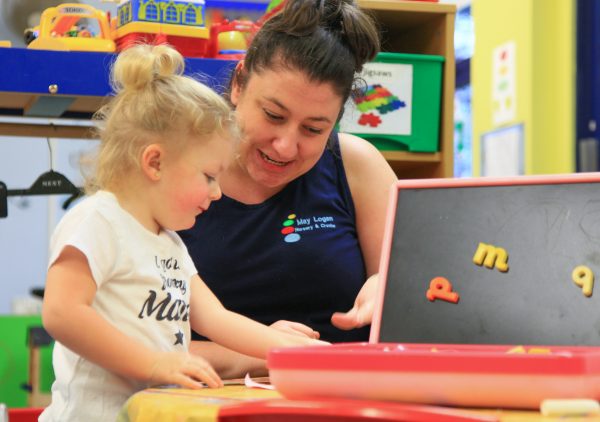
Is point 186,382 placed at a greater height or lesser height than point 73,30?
lesser

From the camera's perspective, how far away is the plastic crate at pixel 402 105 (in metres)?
2.21

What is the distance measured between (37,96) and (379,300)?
1016 mm

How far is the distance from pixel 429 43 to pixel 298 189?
0.90 m

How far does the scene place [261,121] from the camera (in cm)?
137

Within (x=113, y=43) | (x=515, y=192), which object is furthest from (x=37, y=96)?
(x=515, y=192)

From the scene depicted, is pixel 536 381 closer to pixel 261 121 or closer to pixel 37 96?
pixel 261 121

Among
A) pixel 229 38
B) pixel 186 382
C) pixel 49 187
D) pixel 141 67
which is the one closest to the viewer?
pixel 186 382

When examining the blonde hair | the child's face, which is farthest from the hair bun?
the child's face

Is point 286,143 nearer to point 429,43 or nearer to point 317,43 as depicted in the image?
point 317,43

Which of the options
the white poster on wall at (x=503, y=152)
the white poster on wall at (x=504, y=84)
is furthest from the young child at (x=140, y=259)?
the white poster on wall at (x=504, y=84)

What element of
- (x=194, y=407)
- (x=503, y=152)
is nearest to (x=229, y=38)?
(x=194, y=407)

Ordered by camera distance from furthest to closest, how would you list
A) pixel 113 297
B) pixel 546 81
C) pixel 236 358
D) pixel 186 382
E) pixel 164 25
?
pixel 546 81 < pixel 164 25 < pixel 236 358 < pixel 113 297 < pixel 186 382

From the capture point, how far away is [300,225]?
1498 millimetres

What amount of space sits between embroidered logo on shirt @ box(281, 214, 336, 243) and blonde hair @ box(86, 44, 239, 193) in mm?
320
